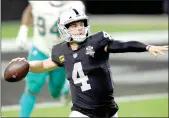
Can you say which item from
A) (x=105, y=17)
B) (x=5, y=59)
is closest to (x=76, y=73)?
(x=5, y=59)

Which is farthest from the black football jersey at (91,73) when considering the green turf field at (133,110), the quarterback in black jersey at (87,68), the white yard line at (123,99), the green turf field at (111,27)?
the green turf field at (111,27)

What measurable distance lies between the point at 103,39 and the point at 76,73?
1.23 ft

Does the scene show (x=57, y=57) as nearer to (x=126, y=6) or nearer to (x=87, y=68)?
(x=87, y=68)

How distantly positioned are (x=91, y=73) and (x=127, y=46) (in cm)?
44

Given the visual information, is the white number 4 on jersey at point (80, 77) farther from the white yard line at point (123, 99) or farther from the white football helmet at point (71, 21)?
the white yard line at point (123, 99)

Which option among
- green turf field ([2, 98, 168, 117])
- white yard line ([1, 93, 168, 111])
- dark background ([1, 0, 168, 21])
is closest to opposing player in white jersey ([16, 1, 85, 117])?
green turf field ([2, 98, 168, 117])

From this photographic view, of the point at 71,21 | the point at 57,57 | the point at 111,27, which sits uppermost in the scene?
the point at 71,21

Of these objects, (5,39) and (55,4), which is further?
(5,39)

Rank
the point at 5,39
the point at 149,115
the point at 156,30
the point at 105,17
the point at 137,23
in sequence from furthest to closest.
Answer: the point at 105,17
the point at 137,23
the point at 156,30
the point at 5,39
the point at 149,115

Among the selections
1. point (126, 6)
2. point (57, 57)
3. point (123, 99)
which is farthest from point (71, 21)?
point (126, 6)

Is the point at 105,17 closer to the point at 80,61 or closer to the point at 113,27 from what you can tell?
the point at 113,27

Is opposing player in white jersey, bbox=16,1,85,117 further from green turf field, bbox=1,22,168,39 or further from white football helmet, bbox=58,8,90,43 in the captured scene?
green turf field, bbox=1,22,168,39

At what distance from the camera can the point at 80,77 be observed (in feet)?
16.6

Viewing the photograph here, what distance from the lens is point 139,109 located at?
8102 mm
